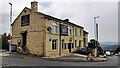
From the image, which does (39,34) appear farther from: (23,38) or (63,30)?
(63,30)

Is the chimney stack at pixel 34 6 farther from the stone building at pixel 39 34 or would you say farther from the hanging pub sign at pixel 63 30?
the hanging pub sign at pixel 63 30

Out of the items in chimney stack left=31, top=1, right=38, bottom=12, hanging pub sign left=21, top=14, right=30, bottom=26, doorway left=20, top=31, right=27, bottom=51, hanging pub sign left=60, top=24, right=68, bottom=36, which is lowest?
doorway left=20, top=31, right=27, bottom=51

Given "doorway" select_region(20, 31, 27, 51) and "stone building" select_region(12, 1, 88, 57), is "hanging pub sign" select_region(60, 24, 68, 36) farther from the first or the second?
"doorway" select_region(20, 31, 27, 51)

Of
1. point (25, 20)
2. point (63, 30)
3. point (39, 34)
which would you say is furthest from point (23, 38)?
point (63, 30)

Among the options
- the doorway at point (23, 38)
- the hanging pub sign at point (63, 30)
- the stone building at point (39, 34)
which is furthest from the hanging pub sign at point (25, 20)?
the hanging pub sign at point (63, 30)

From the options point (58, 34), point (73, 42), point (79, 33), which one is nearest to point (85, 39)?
point (79, 33)

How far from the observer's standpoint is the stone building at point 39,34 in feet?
123

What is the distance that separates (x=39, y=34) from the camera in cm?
3788

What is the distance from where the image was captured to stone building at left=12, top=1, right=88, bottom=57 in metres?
37.4

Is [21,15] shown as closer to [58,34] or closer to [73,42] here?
[58,34]

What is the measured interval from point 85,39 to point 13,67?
40.6 metres

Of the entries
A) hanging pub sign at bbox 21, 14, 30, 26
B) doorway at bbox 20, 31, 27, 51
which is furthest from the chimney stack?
doorway at bbox 20, 31, 27, 51

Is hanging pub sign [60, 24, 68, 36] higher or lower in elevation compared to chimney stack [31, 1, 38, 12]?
lower

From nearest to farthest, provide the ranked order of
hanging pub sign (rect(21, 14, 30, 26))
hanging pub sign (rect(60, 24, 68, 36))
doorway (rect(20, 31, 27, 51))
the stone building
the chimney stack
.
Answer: the stone building, the chimney stack, hanging pub sign (rect(21, 14, 30, 26)), doorway (rect(20, 31, 27, 51)), hanging pub sign (rect(60, 24, 68, 36))
